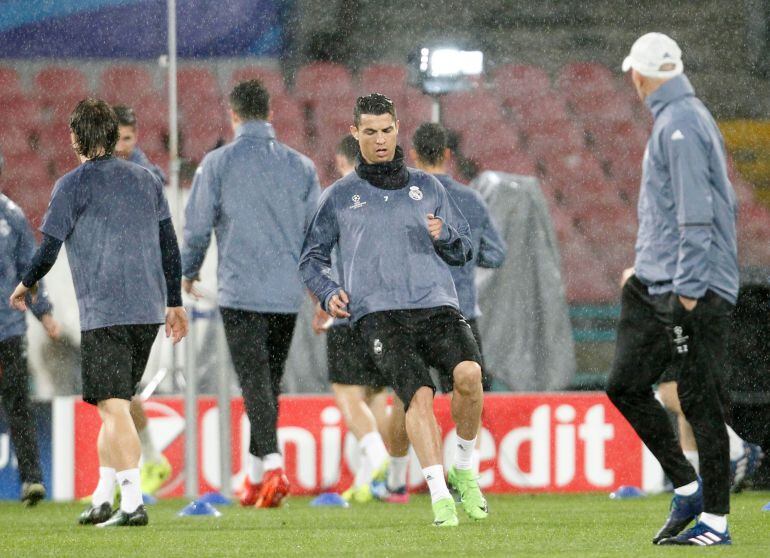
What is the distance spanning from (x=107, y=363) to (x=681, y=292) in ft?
7.55

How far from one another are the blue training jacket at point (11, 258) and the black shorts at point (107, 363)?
1.84m

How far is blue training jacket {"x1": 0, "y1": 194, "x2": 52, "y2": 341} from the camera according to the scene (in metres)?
7.79

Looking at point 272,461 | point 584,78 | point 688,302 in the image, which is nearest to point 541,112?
point 584,78

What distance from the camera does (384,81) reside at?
1359cm

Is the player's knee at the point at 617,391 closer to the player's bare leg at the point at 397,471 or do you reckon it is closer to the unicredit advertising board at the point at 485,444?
the player's bare leg at the point at 397,471

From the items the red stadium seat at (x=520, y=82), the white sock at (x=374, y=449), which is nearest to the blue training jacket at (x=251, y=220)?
Result: the white sock at (x=374, y=449)

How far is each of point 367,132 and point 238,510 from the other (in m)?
2.19

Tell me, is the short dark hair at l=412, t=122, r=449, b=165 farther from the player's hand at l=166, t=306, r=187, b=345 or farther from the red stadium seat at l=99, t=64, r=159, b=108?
the red stadium seat at l=99, t=64, r=159, b=108

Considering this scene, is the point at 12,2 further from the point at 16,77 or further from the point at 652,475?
the point at 652,475

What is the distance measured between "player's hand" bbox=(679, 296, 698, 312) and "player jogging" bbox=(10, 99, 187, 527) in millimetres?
2226

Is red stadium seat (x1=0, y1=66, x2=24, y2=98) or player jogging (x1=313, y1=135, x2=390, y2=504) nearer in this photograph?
player jogging (x1=313, y1=135, x2=390, y2=504)

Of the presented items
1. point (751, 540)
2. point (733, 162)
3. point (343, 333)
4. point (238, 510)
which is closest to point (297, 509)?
point (238, 510)

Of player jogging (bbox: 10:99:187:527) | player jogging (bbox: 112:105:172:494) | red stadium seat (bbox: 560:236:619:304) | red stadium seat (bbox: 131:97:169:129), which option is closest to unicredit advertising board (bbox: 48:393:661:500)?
player jogging (bbox: 112:105:172:494)

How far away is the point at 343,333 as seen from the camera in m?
7.88
